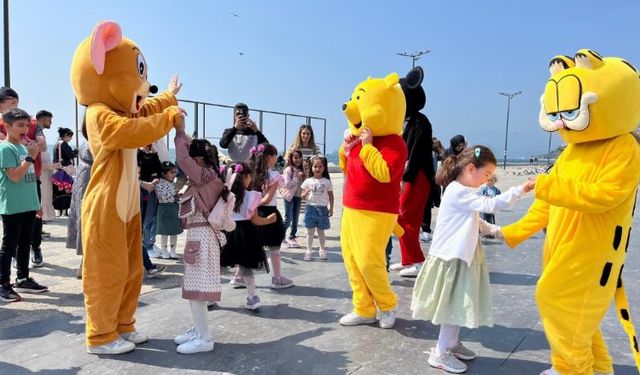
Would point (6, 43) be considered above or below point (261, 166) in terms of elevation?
above

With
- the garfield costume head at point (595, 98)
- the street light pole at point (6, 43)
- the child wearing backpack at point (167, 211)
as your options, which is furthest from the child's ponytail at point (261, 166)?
the street light pole at point (6, 43)

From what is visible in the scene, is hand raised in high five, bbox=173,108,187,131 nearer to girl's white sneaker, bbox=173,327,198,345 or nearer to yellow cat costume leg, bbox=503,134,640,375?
girl's white sneaker, bbox=173,327,198,345

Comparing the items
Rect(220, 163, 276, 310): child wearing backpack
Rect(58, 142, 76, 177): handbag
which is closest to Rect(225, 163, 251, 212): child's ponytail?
Rect(220, 163, 276, 310): child wearing backpack

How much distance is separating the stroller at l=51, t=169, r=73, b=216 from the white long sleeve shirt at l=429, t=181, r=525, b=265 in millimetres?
7231

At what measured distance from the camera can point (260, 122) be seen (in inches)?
519

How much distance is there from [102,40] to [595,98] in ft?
9.84

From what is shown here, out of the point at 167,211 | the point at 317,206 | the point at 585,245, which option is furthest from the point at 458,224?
the point at 167,211

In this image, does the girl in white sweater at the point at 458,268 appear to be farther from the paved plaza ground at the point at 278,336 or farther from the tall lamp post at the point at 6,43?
the tall lamp post at the point at 6,43

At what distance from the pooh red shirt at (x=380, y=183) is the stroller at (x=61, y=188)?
6.38 metres

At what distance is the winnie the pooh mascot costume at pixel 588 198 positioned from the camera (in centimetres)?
256

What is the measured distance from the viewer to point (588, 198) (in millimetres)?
2486

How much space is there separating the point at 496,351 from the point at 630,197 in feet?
4.68

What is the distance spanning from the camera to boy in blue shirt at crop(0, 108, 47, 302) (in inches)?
168

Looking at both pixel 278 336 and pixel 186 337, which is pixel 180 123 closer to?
pixel 186 337
